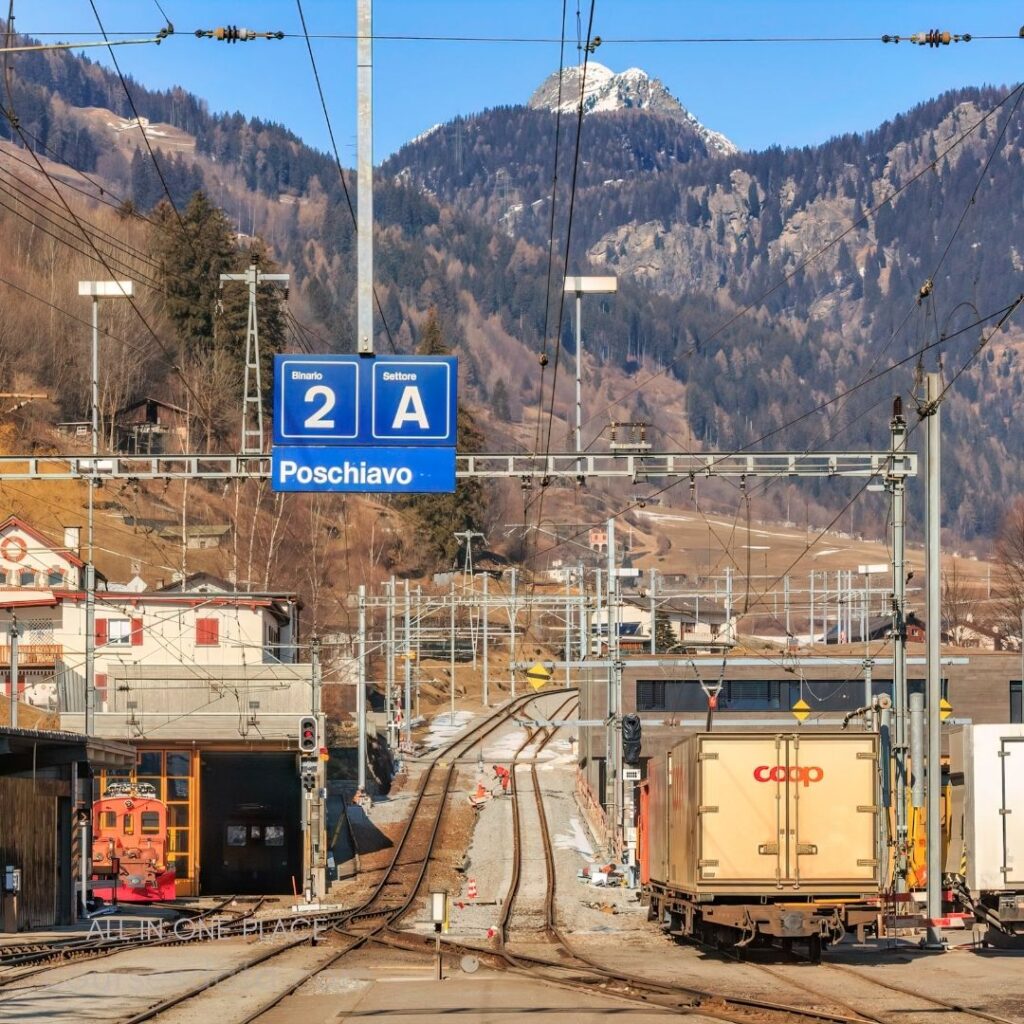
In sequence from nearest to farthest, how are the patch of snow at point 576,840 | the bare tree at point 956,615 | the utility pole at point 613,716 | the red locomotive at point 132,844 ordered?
the red locomotive at point 132,844, the utility pole at point 613,716, the patch of snow at point 576,840, the bare tree at point 956,615

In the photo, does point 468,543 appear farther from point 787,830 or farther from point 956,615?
point 787,830

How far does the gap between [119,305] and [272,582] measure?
2929 cm

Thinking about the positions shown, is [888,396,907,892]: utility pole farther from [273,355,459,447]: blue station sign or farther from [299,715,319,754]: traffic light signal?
[299,715,319,754]: traffic light signal

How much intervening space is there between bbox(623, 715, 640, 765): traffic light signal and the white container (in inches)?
713

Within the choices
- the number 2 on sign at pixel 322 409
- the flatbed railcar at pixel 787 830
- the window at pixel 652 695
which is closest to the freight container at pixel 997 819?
the flatbed railcar at pixel 787 830

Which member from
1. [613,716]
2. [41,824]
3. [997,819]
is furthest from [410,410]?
[613,716]

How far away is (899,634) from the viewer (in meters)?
29.6

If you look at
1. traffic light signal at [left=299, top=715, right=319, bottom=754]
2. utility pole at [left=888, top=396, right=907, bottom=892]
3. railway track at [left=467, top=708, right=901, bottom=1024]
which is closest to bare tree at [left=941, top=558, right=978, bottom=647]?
traffic light signal at [left=299, top=715, right=319, bottom=754]

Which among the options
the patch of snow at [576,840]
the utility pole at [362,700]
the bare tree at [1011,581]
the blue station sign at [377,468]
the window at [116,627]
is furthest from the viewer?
the bare tree at [1011,581]

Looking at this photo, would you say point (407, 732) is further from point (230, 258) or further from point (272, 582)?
point (230, 258)

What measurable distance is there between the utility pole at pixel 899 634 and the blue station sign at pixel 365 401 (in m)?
8.51

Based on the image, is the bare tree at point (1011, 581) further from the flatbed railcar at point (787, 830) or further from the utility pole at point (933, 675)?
the flatbed railcar at point (787, 830)

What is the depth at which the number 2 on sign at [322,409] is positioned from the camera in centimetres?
2372

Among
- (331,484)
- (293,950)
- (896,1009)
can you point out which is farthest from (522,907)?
(896,1009)
